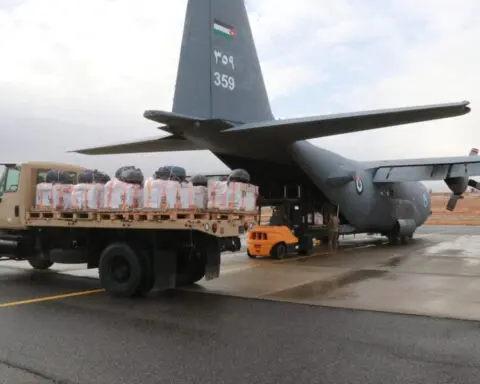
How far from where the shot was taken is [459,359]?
5465 mm

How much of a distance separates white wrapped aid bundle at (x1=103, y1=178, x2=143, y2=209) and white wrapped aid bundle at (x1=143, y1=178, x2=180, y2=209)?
351 mm

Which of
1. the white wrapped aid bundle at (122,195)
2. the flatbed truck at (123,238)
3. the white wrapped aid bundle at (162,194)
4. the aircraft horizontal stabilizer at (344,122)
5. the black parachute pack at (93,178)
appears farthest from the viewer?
the aircraft horizontal stabilizer at (344,122)

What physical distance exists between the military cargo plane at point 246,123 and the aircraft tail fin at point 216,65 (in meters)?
0.03

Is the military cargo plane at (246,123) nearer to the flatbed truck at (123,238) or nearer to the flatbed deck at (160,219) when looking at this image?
the flatbed deck at (160,219)

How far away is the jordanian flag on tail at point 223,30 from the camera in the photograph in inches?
534

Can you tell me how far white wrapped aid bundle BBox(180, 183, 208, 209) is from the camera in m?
8.99

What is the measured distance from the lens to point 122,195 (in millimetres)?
9398

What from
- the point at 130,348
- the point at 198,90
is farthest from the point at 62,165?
the point at 130,348

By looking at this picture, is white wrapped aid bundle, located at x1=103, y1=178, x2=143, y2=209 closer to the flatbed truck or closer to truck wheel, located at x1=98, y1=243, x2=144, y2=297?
the flatbed truck

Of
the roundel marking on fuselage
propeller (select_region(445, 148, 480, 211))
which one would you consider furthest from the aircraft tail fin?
propeller (select_region(445, 148, 480, 211))

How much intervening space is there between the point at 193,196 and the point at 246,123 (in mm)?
5802

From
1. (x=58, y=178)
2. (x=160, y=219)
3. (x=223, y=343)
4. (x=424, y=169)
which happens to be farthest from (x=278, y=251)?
(x=223, y=343)

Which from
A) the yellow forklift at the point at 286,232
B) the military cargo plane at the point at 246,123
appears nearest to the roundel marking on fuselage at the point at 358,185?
the military cargo plane at the point at 246,123

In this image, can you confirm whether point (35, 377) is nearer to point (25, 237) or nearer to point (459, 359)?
point (459, 359)
